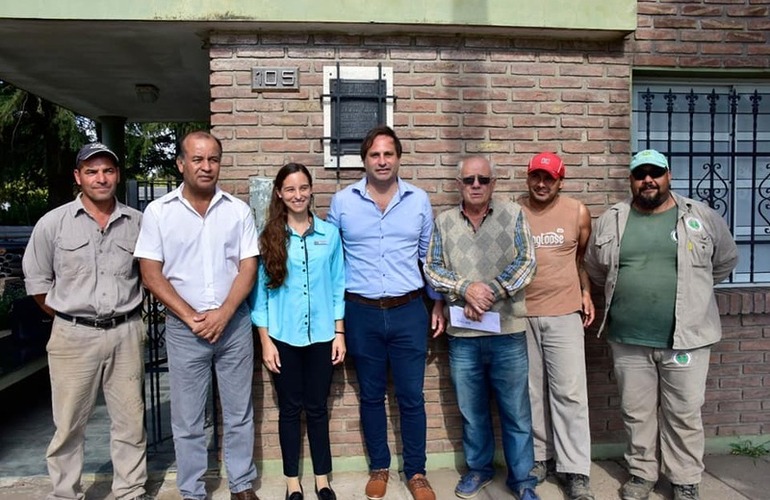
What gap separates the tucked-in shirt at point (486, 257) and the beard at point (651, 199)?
2.23ft

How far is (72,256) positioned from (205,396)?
3.38 feet

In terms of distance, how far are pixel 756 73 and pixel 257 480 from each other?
4306 mm

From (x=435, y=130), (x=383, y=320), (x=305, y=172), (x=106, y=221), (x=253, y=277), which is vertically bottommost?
(x=383, y=320)

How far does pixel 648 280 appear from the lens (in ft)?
11.4

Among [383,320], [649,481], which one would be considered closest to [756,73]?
[649,481]

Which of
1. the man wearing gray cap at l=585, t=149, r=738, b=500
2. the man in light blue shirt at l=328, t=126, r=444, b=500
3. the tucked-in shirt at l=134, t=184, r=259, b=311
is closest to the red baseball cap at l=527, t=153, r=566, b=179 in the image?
the man wearing gray cap at l=585, t=149, r=738, b=500

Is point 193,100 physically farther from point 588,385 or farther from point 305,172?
point 588,385

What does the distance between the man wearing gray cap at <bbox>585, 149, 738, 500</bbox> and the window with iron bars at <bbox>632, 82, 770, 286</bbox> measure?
97cm

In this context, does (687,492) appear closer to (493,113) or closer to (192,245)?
(493,113)

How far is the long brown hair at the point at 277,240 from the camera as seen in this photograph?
3322 millimetres

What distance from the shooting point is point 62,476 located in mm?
3402

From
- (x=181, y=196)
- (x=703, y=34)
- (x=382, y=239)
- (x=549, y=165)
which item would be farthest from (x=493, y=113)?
(x=181, y=196)

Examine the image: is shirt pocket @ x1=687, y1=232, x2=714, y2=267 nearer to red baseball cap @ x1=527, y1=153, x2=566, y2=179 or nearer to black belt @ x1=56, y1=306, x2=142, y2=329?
red baseball cap @ x1=527, y1=153, x2=566, y2=179

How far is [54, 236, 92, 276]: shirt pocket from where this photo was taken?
3297 mm
